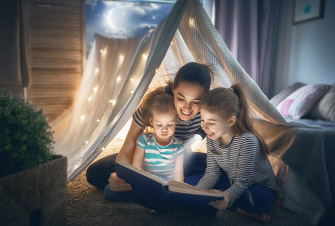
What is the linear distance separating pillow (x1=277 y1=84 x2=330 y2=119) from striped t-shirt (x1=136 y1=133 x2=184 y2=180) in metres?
1.31

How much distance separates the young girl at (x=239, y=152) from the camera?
4.42ft

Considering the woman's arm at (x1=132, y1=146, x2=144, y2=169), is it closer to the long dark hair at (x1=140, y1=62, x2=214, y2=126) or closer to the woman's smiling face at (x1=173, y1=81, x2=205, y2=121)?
the long dark hair at (x1=140, y1=62, x2=214, y2=126)

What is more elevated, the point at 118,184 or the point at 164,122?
the point at 164,122

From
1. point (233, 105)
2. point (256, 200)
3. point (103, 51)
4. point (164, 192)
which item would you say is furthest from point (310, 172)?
point (103, 51)

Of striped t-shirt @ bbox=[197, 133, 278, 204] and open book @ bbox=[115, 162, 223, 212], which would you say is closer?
open book @ bbox=[115, 162, 223, 212]

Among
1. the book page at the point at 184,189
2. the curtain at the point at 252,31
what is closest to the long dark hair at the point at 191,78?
the book page at the point at 184,189

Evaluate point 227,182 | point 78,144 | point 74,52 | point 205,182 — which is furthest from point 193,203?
point 74,52

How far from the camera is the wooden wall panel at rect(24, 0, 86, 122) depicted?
130 inches

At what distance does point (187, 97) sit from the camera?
Answer: 1.49 m

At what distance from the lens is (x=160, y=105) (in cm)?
143

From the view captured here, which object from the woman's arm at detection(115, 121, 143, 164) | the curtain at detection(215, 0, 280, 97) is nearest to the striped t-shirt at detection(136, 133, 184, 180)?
the woman's arm at detection(115, 121, 143, 164)

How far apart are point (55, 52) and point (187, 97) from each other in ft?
8.00

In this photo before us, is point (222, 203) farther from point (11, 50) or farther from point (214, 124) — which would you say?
point (11, 50)

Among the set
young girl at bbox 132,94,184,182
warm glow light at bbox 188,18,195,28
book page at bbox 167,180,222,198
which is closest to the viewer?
book page at bbox 167,180,222,198
